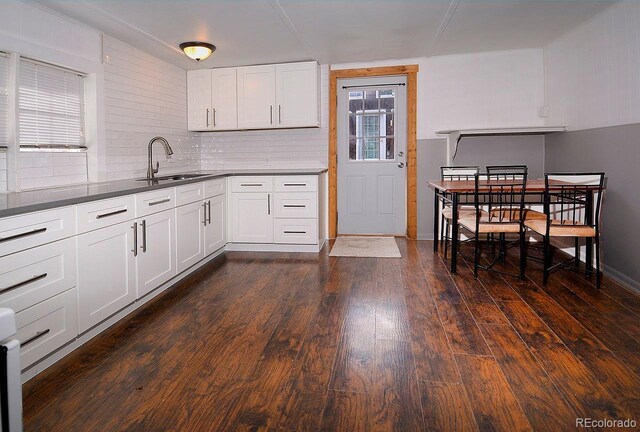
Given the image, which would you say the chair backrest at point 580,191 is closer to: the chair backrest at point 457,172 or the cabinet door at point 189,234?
the chair backrest at point 457,172

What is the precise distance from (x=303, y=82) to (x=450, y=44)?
1.73m

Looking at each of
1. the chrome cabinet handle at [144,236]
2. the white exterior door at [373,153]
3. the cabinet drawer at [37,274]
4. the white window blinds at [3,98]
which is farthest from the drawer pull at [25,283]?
the white exterior door at [373,153]

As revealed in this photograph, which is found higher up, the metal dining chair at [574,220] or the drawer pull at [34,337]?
the metal dining chair at [574,220]

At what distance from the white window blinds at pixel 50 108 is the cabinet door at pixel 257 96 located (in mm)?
1989

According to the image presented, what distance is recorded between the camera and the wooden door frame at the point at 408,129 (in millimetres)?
5684

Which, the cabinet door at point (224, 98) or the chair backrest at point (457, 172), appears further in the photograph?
the cabinet door at point (224, 98)

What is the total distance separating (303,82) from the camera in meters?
5.33

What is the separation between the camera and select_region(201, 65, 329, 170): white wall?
230 inches

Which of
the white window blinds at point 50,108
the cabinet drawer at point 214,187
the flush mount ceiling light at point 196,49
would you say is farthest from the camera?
the cabinet drawer at point 214,187

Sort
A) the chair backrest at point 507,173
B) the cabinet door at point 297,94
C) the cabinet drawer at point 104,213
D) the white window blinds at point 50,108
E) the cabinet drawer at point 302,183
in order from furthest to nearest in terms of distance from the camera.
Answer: the cabinet door at point 297,94 → the cabinet drawer at point 302,183 → the chair backrest at point 507,173 → the white window blinds at point 50,108 → the cabinet drawer at point 104,213

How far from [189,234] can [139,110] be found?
1511 mm

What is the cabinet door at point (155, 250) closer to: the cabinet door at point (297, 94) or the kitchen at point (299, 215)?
the kitchen at point (299, 215)

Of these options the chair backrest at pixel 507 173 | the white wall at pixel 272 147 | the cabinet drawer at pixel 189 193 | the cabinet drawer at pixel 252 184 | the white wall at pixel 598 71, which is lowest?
the cabinet drawer at pixel 189 193

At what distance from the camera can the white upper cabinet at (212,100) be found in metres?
5.52
